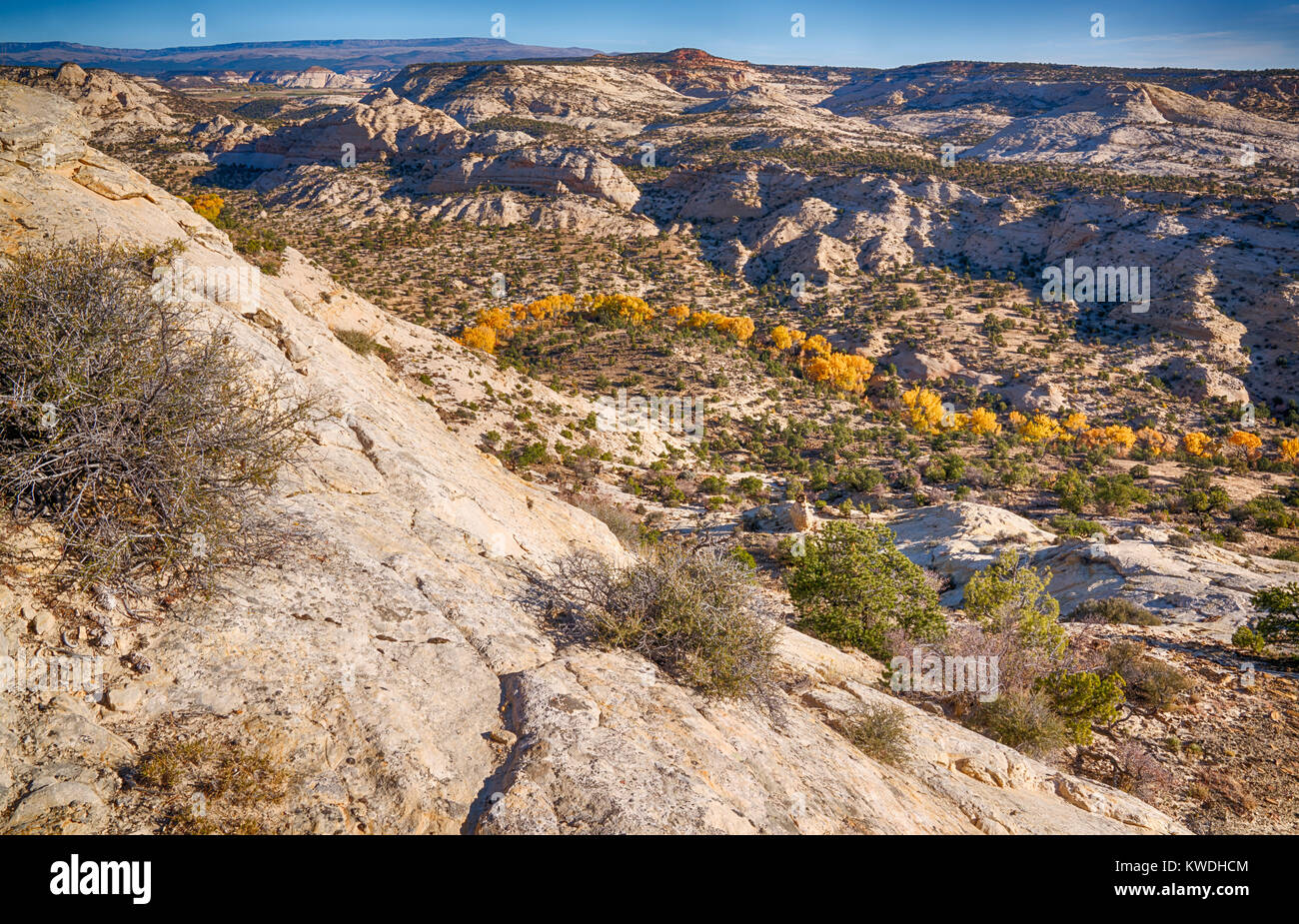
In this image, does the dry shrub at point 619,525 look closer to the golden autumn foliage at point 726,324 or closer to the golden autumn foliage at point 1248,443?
the golden autumn foliage at point 726,324

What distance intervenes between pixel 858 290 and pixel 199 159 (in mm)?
68640

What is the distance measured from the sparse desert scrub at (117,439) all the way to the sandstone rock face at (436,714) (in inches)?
14.9

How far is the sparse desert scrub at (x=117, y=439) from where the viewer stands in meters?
3.75

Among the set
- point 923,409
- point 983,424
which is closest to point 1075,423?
point 983,424

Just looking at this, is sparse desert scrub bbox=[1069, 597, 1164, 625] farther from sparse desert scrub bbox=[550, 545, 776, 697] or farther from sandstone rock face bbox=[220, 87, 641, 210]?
sandstone rock face bbox=[220, 87, 641, 210]

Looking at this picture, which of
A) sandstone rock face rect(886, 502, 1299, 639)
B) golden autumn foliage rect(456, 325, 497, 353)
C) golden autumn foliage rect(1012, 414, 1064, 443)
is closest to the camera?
sandstone rock face rect(886, 502, 1299, 639)

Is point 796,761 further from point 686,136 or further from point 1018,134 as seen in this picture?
point 1018,134

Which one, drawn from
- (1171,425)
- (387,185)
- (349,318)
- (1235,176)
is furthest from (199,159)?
(1235,176)

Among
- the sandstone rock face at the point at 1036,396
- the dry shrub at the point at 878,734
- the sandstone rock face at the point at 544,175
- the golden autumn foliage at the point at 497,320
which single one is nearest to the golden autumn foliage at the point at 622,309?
the golden autumn foliage at the point at 497,320

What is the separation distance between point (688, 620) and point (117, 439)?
14.6ft

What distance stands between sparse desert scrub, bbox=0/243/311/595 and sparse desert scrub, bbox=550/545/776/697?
291 centimetres

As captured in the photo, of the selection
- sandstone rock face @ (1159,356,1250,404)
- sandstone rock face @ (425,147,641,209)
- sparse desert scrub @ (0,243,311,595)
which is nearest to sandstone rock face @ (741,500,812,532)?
sparse desert scrub @ (0,243,311,595)

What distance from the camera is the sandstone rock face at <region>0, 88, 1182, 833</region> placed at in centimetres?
Result: 333
